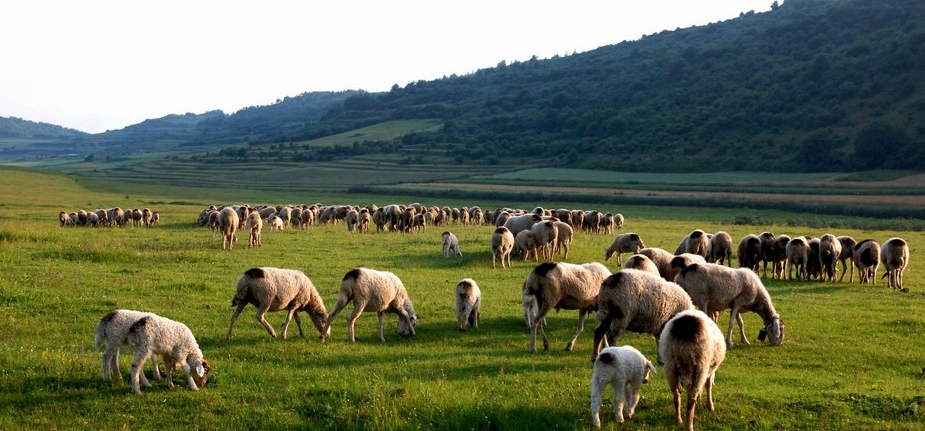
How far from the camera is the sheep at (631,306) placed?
12.9 m

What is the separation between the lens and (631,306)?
42.1ft

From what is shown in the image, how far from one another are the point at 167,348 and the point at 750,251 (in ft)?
72.3

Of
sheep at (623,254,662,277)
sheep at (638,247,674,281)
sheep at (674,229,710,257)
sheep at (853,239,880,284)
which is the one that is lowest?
sheep at (853,239,880,284)

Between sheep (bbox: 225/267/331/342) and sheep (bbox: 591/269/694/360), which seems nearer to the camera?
sheep (bbox: 591/269/694/360)

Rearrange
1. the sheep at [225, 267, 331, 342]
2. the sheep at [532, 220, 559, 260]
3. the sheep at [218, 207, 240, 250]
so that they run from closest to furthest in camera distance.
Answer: the sheep at [225, 267, 331, 342] → the sheep at [532, 220, 559, 260] → the sheep at [218, 207, 240, 250]

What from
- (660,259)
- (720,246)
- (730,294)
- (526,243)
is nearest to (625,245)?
(720,246)

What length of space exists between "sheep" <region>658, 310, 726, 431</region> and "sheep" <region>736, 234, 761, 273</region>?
18.1 metres

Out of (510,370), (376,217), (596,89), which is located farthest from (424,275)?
(596,89)

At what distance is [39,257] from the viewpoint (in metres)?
23.3

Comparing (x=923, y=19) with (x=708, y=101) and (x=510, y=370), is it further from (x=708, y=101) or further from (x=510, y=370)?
(x=510, y=370)

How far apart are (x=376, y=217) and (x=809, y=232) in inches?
1046

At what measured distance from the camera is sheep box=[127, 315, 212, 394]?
10625mm

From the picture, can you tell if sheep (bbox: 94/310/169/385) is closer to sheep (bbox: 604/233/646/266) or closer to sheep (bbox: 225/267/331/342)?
sheep (bbox: 225/267/331/342)

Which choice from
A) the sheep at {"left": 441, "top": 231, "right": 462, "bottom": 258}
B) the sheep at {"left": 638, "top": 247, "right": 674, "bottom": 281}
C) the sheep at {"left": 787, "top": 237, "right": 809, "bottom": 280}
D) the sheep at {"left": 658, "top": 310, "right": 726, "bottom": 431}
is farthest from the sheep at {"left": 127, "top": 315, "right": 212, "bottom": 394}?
the sheep at {"left": 787, "top": 237, "right": 809, "bottom": 280}
